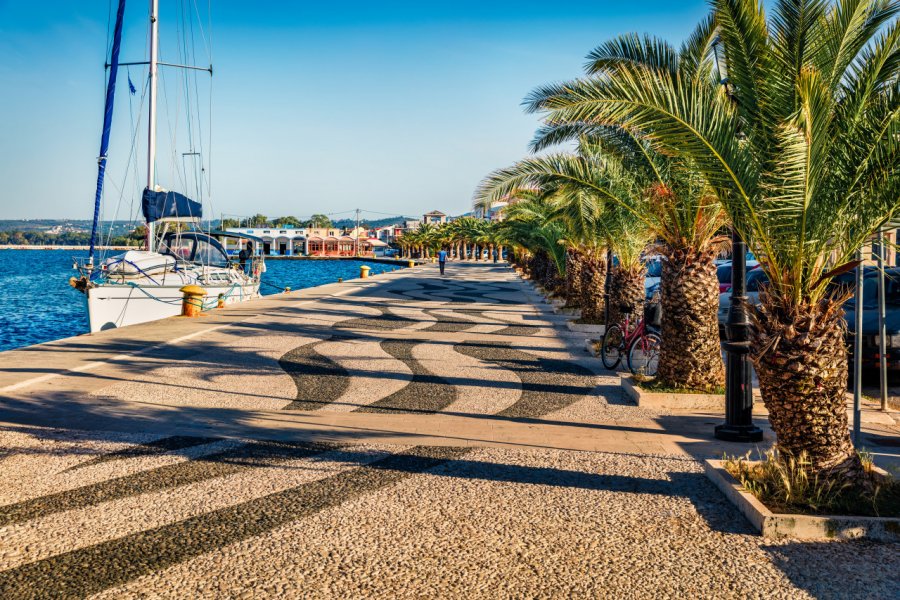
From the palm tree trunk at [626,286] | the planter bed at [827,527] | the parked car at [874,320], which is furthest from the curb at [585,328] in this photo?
the planter bed at [827,527]

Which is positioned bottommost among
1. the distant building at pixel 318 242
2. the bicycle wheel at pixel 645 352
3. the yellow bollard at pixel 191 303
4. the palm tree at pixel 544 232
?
the bicycle wheel at pixel 645 352

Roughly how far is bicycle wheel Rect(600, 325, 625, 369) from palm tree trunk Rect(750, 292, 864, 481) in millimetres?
6727

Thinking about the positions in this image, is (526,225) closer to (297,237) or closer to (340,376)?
(340,376)

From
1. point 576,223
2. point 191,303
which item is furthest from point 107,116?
point 576,223

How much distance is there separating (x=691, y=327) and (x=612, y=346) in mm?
2613

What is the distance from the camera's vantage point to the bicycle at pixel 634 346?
12.3m

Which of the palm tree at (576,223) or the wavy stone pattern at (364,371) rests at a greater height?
the palm tree at (576,223)

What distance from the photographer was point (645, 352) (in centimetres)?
1237

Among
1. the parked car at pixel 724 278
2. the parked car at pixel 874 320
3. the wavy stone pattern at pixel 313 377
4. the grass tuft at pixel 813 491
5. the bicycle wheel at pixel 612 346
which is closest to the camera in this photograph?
the grass tuft at pixel 813 491

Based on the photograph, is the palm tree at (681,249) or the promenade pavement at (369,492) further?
the palm tree at (681,249)

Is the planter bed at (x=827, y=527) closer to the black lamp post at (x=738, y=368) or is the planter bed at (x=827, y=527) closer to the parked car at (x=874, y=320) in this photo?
the black lamp post at (x=738, y=368)

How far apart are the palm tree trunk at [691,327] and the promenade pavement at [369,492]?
934 millimetres

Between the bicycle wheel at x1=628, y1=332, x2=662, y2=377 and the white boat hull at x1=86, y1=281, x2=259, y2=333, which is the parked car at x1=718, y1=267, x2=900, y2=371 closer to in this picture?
the bicycle wheel at x1=628, y1=332, x2=662, y2=377

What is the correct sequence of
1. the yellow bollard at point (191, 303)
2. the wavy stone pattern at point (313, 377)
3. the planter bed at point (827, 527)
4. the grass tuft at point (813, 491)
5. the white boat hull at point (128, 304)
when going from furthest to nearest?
the white boat hull at point (128, 304) → the yellow bollard at point (191, 303) → the wavy stone pattern at point (313, 377) → the grass tuft at point (813, 491) → the planter bed at point (827, 527)
